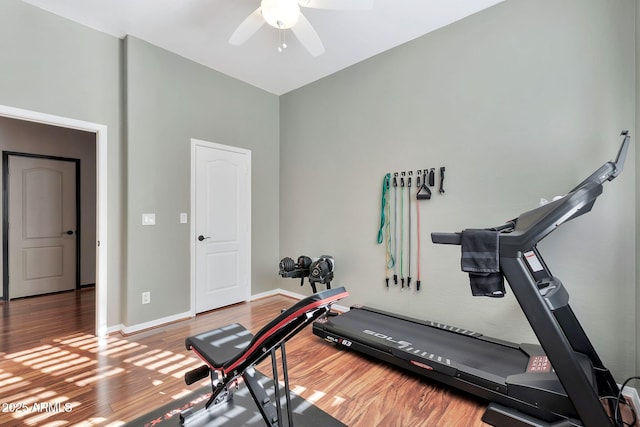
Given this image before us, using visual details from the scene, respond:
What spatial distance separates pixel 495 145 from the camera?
8.51 feet

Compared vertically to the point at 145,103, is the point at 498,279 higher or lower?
lower

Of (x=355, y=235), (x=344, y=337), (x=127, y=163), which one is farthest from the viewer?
(x=355, y=235)

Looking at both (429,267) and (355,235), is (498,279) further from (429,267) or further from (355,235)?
(355,235)

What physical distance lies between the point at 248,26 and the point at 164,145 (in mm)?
1690

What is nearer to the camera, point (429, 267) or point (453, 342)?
point (453, 342)

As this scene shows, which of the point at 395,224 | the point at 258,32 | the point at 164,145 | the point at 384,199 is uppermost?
the point at 258,32

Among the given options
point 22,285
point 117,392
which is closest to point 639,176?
point 117,392

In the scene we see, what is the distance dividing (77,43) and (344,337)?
12.5 feet

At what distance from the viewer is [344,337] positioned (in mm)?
2596

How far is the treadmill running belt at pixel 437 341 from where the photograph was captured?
2.03m

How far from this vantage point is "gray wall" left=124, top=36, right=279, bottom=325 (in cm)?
309

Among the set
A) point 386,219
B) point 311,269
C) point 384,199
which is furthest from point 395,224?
point 311,269

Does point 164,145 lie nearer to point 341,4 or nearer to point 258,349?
point 341,4

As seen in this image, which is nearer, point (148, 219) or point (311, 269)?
A: point (148, 219)
